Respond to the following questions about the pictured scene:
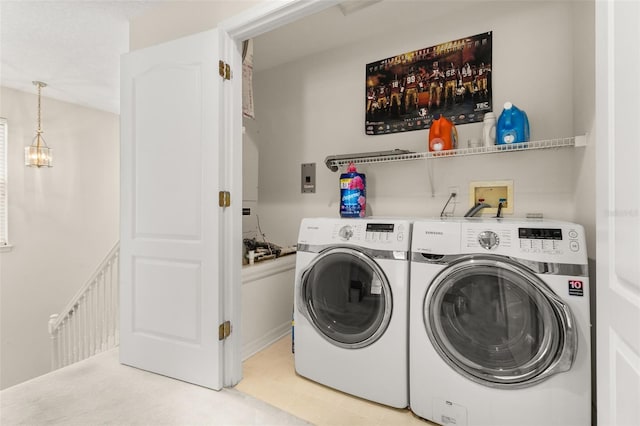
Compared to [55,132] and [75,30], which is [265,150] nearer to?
[75,30]

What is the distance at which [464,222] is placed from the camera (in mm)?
1500

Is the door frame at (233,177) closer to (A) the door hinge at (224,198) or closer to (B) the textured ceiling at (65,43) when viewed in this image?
(A) the door hinge at (224,198)

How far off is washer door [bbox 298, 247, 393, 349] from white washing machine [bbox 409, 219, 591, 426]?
0.18m

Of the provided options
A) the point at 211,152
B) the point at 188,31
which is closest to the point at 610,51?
the point at 211,152

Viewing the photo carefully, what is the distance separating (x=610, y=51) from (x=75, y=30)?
10.0ft

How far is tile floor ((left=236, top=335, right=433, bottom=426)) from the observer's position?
1531 mm

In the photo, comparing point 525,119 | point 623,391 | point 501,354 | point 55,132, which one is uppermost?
point 55,132

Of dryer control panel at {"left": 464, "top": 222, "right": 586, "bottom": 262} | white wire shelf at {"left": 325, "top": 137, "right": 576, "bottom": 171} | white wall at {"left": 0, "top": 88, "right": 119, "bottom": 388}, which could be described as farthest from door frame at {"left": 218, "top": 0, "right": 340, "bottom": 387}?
white wall at {"left": 0, "top": 88, "right": 119, "bottom": 388}

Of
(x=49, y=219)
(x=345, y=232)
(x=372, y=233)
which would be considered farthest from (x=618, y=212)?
(x=49, y=219)

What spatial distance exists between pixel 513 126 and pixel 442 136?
386 millimetres

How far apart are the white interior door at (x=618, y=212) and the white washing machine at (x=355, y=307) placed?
84cm

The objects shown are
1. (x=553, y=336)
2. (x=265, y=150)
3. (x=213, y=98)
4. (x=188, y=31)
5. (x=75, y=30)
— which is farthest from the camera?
(x=265, y=150)

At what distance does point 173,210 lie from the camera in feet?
6.07

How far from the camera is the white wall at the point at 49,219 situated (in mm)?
3340
